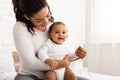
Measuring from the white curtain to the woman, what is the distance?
161 cm

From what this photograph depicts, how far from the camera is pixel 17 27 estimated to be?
1220mm

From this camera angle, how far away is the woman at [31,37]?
1.16 metres

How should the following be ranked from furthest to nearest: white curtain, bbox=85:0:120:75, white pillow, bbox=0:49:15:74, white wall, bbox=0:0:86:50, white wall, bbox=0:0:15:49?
1. white wall, bbox=0:0:86:50
2. white curtain, bbox=85:0:120:75
3. white wall, bbox=0:0:15:49
4. white pillow, bbox=0:49:15:74

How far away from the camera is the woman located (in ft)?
3.80

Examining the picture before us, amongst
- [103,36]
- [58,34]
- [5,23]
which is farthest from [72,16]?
[58,34]

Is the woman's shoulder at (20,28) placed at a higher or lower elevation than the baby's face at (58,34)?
higher

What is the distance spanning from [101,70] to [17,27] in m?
1.83

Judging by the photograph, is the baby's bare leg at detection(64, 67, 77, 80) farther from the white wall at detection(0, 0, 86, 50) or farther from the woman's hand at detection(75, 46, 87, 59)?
the white wall at detection(0, 0, 86, 50)

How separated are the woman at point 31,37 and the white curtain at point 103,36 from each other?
1.61 m

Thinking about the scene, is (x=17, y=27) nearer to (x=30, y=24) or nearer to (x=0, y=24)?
(x=30, y=24)

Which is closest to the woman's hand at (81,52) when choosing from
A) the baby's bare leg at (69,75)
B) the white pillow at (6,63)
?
the baby's bare leg at (69,75)

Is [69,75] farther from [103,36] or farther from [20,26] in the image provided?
[103,36]

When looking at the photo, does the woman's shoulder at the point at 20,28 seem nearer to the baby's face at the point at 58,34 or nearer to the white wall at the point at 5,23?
the baby's face at the point at 58,34

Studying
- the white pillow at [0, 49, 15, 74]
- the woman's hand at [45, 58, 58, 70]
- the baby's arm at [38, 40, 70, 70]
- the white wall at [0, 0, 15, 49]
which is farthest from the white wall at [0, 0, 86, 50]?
the woman's hand at [45, 58, 58, 70]
